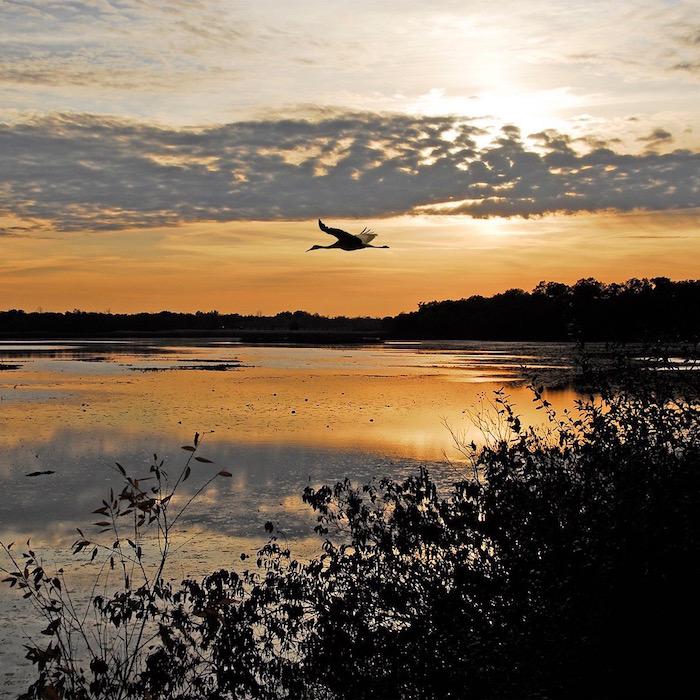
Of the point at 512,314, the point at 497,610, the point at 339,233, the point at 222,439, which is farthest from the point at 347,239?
the point at 512,314

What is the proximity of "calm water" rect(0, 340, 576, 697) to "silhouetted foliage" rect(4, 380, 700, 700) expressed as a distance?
196cm

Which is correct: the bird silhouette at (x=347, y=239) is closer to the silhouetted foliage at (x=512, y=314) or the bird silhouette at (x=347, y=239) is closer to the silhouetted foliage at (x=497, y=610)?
the silhouetted foliage at (x=497, y=610)

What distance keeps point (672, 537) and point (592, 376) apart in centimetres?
311

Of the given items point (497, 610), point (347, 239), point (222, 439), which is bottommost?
point (222, 439)

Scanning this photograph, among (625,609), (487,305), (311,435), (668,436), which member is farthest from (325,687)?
(487,305)

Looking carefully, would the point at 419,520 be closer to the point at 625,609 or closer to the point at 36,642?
the point at 625,609

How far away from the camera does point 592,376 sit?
962cm

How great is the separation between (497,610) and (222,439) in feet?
51.7

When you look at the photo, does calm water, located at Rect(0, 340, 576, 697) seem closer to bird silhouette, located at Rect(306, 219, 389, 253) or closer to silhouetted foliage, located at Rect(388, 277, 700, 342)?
bird silhouette, located at Rect(306, 219, 389, 253)

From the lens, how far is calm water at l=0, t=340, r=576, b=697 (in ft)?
41.6

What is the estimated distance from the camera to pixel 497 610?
23.3ft

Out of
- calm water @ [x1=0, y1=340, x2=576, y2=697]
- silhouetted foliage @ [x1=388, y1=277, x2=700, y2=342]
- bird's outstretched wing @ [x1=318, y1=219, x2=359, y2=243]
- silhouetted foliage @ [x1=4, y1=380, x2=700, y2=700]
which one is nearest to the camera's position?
silhouetted foliage @ [x1=4, y1=380, x2=700, y2=700]

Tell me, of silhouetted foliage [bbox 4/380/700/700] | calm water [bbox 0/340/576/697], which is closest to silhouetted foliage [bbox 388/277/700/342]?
calm water [bbox 0/340/576/697]

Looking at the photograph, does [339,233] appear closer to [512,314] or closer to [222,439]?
[222,439]
